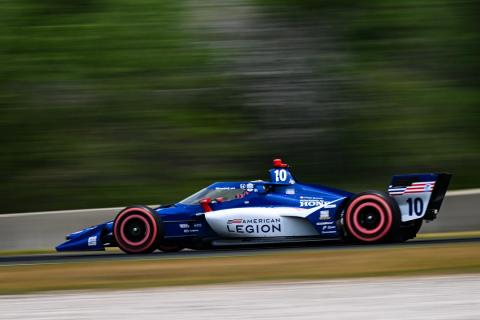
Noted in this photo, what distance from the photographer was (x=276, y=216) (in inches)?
445

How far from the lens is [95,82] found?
20438 mm

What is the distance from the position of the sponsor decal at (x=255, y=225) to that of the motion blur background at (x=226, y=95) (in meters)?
7.19

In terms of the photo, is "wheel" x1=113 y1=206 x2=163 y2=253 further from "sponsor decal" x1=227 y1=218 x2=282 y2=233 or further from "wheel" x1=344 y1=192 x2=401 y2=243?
"wheel" x1=344 y1=192 x2=401 y2=243

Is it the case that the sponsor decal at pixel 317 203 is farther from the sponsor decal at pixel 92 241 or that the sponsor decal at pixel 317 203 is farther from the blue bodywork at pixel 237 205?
the sponsor decal at pixel 92 241

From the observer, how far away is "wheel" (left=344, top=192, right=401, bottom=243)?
35.9 feet

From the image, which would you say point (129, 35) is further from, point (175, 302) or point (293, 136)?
point (175, 302)

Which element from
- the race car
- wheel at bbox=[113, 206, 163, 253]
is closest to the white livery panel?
the race car

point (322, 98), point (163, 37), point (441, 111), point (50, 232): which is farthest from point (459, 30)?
point (50, 232)

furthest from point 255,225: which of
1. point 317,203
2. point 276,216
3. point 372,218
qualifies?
point 372,218

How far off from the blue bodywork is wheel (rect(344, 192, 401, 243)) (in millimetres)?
224

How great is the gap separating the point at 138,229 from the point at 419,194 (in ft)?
12.1

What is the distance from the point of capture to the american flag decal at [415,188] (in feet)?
36.4

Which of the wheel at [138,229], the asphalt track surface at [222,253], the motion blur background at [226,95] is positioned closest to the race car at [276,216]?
the wheel at [138,229]

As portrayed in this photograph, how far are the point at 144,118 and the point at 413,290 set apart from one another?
43.8 feet
